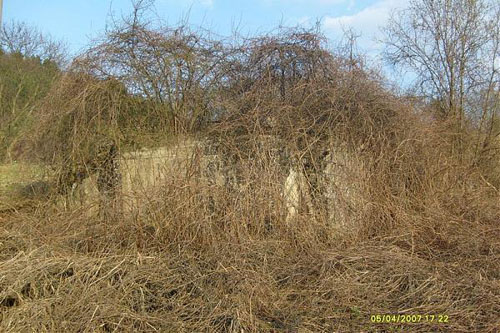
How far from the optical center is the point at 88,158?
20.0 ft

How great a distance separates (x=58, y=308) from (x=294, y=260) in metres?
2.44

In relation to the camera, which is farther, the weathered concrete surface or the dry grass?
the weathered concrete surface

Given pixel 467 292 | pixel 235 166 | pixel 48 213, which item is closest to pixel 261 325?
pixel 467 292
